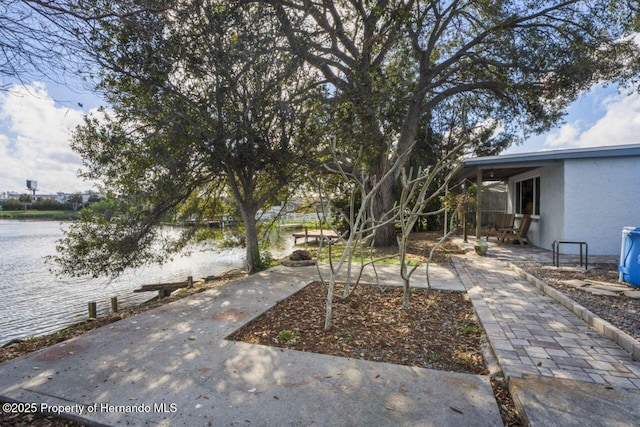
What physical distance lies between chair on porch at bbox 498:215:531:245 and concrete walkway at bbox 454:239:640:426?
6.36 metres

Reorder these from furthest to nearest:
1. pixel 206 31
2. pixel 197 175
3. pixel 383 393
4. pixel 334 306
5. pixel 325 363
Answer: pixel 197 175, pixel 206 31, pixel 334 306, pixel 325 363, pixel 383 393

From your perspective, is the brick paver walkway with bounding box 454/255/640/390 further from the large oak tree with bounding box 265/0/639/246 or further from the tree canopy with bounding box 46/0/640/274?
the large oak tree with bounding box 265/0/639/246

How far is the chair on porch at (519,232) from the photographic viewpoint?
34.7 feet

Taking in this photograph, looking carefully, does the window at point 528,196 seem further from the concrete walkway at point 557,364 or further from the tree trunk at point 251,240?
the tree trunk at point 251,240

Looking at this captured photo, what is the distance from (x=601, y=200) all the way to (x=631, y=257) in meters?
3.78

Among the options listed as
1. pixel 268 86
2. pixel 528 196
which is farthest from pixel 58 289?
pixel 528 196

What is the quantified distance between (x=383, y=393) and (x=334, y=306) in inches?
87.6

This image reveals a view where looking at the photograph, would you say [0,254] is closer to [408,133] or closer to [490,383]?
[408,133]

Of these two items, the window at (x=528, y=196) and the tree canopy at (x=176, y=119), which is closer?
the tree canopy at (x=176, y=119)

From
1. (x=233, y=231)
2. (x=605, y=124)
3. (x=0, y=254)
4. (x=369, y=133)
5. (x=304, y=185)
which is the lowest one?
(x=0, y=254)

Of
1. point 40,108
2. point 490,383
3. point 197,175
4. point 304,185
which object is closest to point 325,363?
point 490,383

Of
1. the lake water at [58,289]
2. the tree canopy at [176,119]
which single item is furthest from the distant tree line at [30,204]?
the tree canopy at [176,119]

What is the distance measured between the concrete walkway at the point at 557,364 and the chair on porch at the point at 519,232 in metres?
6.36

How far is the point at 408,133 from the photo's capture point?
33.9 feet
